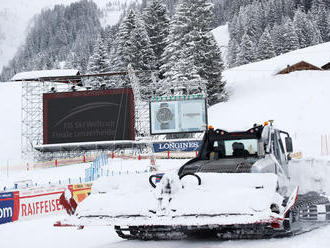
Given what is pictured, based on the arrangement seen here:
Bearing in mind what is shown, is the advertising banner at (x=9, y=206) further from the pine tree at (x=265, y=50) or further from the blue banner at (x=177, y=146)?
the pine tree at (x=265, y=50)

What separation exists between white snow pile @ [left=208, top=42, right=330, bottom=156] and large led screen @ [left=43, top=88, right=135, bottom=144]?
9.75 m

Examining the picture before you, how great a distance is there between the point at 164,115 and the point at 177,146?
3071 millimetres

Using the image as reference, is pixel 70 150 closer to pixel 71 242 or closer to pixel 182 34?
pixel 182 34

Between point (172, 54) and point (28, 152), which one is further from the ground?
point (172, 54)

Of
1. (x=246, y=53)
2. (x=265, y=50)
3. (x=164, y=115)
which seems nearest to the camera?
(x=164, y=115)

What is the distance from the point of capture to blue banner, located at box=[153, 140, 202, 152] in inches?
1420

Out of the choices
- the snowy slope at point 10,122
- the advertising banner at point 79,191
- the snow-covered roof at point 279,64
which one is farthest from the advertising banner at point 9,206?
the snow-covered roof at point 279,64

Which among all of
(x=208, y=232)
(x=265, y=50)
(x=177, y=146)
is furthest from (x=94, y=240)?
(x=265, y=50)

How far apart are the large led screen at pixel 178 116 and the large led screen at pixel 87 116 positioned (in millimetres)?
2598

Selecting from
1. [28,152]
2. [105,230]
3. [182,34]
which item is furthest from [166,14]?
[105,230]

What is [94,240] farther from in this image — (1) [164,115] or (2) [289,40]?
(2) [289,40]

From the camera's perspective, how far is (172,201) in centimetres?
627

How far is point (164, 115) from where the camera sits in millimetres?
37438

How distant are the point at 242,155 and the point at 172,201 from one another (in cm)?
296
